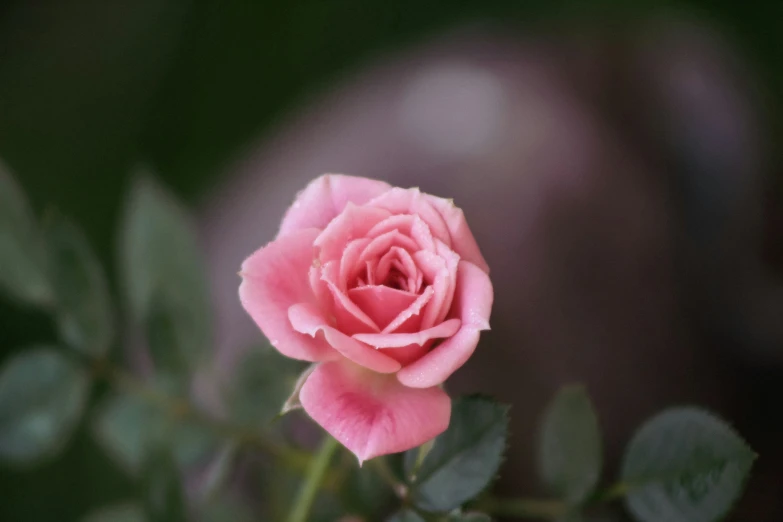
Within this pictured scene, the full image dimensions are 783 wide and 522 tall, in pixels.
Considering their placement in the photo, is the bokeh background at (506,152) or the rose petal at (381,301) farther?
the bokeh background at (506,152)

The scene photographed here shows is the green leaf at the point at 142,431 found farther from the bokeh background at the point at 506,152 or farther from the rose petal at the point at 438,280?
the rose petal at the point at 438,280

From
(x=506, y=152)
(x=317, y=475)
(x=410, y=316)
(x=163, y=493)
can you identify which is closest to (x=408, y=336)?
(x=410, y=316)

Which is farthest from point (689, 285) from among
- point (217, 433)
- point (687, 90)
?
point (217, 433)

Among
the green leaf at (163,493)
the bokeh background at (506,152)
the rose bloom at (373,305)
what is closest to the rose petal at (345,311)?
the rose bloom at (373,305)

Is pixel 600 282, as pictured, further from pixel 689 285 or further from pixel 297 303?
pixel 297 303

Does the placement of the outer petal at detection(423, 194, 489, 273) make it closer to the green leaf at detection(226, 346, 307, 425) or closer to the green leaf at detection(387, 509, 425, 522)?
the green leaf at detection(387, 509, 425, 522)

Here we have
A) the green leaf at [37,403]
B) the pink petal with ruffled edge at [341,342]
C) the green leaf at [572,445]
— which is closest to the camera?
Result: the pink petal with ruffled edge at [341,342]
